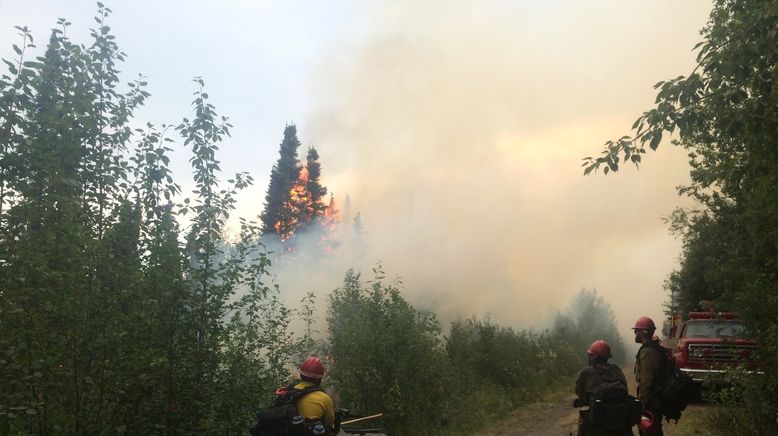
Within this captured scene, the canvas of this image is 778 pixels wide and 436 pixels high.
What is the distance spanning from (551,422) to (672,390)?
914cm

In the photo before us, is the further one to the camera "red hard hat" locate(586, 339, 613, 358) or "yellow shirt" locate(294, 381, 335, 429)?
"red hard hat" locate(586, 339, 613, 358)

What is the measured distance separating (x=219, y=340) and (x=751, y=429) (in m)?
8.47

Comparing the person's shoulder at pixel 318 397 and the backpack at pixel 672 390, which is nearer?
the person's shoulder at pixel 318 397

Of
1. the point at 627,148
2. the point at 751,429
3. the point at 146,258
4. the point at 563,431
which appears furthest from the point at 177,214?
the point at 563,431

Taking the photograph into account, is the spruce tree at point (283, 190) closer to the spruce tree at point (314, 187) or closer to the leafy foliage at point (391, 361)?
the spruce tree at point (314, 187)

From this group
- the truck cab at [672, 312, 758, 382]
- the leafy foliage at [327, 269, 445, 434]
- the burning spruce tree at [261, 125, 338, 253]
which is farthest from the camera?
the burning spruce tree at [261, 125, 338, 253]

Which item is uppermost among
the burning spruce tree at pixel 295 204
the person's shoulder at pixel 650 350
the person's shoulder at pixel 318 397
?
the burning spruce tree at pixel 295 204

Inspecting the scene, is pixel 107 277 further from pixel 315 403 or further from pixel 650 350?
pixel 650 350

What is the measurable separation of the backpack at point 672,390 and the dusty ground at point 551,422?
14.1ft

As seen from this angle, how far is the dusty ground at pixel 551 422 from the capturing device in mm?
11969

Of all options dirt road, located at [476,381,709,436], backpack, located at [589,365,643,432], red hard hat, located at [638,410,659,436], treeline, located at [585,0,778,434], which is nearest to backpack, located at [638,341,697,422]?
red hard hat, located at [638,410,659,436]

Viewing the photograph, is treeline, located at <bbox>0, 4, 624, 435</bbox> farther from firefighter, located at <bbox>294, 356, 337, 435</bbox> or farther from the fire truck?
the fire truck

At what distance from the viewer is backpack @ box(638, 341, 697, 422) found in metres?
6.97

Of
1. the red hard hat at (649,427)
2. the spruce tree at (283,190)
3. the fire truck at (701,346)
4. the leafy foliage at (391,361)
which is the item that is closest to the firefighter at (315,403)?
the red hard hat at (649,427)
